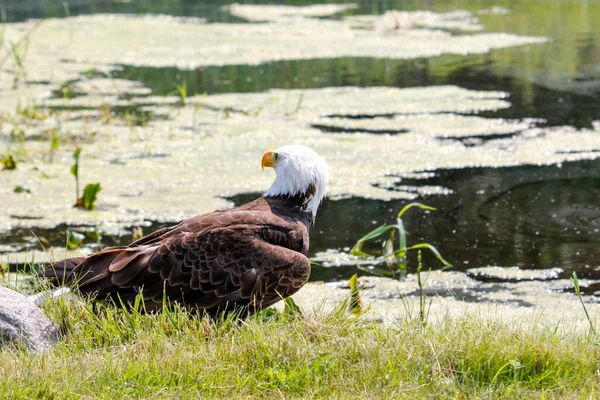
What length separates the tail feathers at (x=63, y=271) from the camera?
13.2 feet

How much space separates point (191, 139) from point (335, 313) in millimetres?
4862

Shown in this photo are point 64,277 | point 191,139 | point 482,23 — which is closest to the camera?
point 64,277

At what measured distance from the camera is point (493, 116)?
9.18 meters

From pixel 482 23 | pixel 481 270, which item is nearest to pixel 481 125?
pixel 481 270

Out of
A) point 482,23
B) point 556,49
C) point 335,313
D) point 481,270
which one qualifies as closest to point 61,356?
point 335,313

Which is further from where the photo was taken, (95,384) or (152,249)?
(152,249)

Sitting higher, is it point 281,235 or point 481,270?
point 281,235

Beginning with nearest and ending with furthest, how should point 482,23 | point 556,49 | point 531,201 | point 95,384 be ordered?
point 95,384, point 531,201, point 556,49, point 482,23

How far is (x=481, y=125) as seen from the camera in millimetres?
8789

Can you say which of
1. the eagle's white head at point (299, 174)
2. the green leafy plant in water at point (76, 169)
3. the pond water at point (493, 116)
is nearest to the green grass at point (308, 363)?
the eagle's white head at point (299, 174)

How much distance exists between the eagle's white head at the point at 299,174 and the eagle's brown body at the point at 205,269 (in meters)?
0.35

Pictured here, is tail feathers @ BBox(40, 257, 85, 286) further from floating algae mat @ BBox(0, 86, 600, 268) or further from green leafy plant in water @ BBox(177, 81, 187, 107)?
green leafy plant in water @ BBox(177, 81, 187, 107)

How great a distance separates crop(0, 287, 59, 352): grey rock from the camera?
11.6ft

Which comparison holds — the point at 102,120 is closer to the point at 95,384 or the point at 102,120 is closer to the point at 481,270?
the point at 481,270
